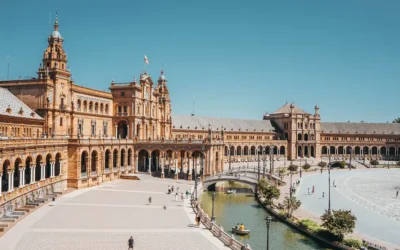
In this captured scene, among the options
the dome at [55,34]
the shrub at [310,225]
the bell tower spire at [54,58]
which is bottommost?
the shrub at [310,225]

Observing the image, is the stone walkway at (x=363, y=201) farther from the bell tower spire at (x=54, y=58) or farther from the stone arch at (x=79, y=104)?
the bell tower spire at (x=54, y=58)

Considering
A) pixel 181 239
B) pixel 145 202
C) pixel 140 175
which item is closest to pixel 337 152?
pixel 140 175

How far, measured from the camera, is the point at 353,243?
37875 mm

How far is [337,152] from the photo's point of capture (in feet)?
474

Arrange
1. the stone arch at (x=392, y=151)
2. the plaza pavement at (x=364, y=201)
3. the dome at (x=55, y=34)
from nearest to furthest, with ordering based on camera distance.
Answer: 1. the plaza pavement at (x=364, y=201)
2. the dome at (x=55, y=34)
3. the stone arch at (x=392, y=151)

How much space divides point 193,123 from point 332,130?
5859 cm

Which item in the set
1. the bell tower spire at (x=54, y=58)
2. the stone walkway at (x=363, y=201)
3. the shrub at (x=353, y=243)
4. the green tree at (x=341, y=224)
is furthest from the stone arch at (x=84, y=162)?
the shrub at (x=353, y=243)

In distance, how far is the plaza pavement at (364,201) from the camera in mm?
43500

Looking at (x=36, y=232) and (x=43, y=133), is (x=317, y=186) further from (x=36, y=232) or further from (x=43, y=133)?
(x=36, y=232)

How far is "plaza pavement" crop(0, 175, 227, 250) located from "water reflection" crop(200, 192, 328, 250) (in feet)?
17.8

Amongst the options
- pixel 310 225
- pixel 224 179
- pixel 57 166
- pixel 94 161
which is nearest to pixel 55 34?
pixel 94 161

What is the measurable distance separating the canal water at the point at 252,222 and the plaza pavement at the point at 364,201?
5.33 m

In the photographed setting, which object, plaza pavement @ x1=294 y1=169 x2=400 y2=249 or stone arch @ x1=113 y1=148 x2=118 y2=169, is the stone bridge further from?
stone arch @ x1=113 y1=148 x2=118 y2=169

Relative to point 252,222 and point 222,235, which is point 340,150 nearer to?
point 252,222
